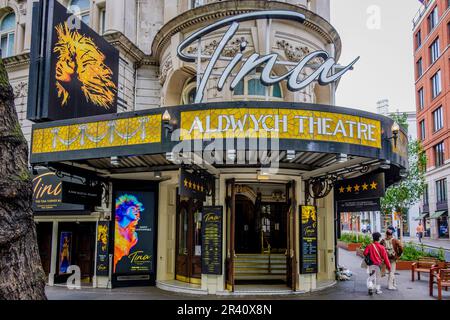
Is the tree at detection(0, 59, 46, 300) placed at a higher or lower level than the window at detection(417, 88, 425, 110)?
lower

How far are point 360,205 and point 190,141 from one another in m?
7.32

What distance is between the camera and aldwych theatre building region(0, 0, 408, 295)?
1001 cm

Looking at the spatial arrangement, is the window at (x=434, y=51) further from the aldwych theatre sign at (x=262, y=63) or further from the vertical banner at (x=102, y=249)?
the vertical banner at (x=102, y=249)

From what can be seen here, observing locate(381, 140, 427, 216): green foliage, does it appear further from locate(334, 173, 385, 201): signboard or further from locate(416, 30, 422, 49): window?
locate(416, 30, 422, 49): window

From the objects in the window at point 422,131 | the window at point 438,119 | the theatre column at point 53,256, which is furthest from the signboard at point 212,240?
the window at point 422,131

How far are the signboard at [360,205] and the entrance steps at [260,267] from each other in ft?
10.1

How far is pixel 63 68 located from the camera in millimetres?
12789

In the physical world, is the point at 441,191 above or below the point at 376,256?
above

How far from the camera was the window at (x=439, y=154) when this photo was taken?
48656 millimetres

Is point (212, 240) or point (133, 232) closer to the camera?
point (212, 240)

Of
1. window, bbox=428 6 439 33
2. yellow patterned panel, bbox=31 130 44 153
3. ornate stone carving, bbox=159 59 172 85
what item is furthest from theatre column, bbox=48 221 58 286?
window, bbox=428 6 439 33

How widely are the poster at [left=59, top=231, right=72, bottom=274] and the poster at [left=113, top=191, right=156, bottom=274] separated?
2.36 meters

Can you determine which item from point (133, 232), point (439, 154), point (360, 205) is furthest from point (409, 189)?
point (439, 154)

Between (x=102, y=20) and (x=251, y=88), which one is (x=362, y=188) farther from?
(x=102, y=20)
